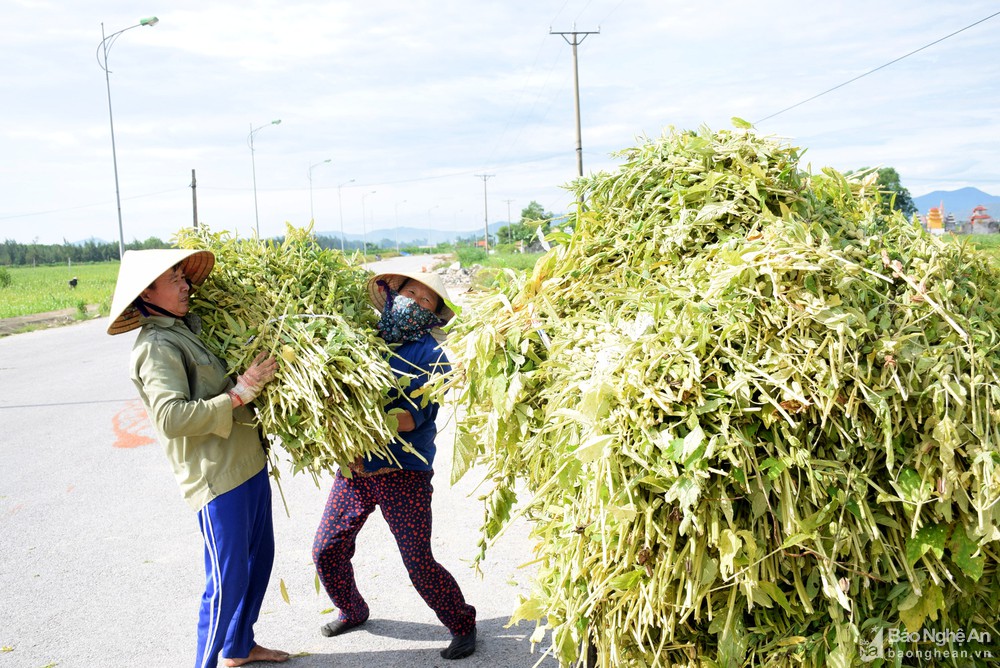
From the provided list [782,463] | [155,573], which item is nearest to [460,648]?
[155,573]

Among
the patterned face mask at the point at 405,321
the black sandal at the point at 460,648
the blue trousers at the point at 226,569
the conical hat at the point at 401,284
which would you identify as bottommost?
the black sandal at the point at 460,648

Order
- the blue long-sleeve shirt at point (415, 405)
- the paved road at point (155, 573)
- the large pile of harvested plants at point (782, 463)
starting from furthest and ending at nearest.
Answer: the paved road at point (155, 573) < the blue long-sleeve shirt at point (415, 405) < the large pile of harvested plants at point (782, 463)

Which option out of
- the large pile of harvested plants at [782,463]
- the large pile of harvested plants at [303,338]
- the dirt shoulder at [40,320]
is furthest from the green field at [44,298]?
the large pile of harvested plants at [782,463]

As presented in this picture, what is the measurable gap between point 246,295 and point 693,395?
2.21m

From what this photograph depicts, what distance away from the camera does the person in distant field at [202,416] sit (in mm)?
2873

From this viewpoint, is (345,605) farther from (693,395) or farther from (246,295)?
(693,395)

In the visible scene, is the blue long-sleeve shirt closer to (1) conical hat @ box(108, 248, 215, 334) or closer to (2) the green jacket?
(2) the green jacket

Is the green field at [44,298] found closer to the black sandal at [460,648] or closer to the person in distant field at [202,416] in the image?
the person in distant field at [202,416]

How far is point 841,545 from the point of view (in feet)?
5.82

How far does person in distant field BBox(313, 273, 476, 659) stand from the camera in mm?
3238

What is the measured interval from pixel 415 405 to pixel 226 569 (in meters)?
1.01

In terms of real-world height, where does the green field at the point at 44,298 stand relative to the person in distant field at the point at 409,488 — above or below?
above

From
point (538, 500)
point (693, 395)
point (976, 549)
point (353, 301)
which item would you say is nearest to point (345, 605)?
point (353, 301)

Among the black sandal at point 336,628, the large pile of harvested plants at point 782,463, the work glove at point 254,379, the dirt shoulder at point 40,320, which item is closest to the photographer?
the large pile of harvested plants at point 782,463
